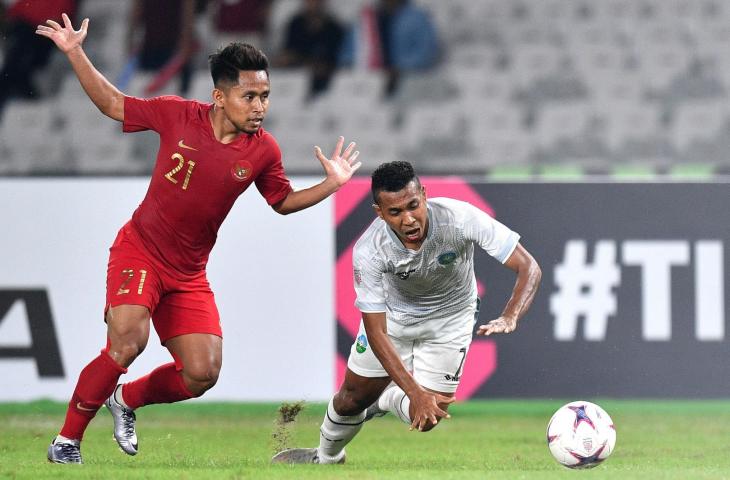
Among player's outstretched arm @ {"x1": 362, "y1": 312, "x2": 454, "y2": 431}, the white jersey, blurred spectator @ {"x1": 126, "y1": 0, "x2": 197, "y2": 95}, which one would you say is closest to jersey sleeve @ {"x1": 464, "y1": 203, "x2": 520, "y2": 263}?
the white jersey

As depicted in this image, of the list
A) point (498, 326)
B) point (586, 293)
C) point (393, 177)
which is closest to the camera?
point (498, 326)

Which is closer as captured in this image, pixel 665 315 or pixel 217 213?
pixel 217 213

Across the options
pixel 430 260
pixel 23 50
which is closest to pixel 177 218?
pixel 430 260

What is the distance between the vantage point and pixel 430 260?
20.2 feet

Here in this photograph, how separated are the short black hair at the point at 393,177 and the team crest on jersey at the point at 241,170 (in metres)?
0.69

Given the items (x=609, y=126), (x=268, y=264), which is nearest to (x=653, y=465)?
(x=268, y=264)

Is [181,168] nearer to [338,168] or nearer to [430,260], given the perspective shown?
[338,168]

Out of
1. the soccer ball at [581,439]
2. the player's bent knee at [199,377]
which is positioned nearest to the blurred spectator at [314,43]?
the player's bent knee at [199,377]

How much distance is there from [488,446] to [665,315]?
213cm

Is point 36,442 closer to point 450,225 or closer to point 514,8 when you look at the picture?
point 450,225

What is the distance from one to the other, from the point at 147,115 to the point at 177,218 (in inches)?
21.9

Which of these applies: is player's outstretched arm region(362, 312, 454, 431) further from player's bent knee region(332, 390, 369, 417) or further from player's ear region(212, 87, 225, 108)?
player's ear region(212, 87, 225, 108)

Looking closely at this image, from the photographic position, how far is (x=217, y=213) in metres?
6.15

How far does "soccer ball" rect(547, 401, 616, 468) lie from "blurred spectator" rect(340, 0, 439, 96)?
7.86 meters
